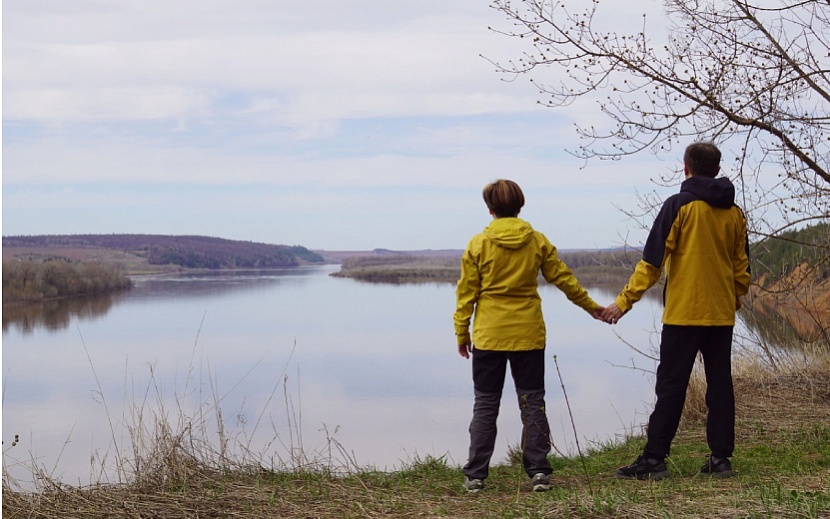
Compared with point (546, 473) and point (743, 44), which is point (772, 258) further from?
point (546, 473)

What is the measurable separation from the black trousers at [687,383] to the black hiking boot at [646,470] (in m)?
0.04

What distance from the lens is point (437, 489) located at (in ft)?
15.5

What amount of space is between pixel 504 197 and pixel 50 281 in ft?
90.0

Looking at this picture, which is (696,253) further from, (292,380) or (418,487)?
(292,380)

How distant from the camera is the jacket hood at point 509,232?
14.4ft

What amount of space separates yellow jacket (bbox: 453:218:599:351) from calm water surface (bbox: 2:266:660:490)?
4.78ft

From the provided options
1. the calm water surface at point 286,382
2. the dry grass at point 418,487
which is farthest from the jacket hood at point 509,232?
the calm water surface at point 286,382

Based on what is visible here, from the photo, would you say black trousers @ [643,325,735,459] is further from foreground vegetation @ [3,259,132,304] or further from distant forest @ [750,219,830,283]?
foreground vegetation @ [3,259,132,304]

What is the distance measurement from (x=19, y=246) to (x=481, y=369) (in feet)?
154

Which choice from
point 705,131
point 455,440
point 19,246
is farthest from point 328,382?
point 19,246

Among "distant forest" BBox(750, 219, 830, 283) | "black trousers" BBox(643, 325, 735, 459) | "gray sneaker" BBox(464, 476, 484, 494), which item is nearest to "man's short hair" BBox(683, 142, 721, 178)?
"black trousers" BBox(643, 325, 735, 459)

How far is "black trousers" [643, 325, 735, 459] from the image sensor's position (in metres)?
4.62

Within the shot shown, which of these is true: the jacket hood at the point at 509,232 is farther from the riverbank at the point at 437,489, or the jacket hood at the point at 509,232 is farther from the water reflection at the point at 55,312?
the water reflection at the point at 55,312

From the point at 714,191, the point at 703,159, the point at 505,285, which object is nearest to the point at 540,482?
the point at 505,285
